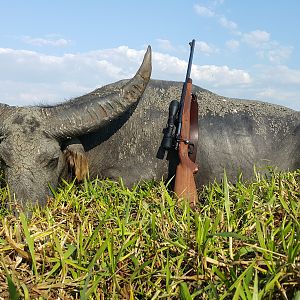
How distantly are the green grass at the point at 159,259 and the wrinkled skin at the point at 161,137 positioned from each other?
4.88 feet

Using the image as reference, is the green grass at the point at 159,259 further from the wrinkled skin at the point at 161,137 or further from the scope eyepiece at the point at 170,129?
the wrinkled skin at the point at 161,137

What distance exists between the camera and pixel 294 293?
224 centimetres

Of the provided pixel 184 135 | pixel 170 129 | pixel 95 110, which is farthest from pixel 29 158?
pixel 184 135

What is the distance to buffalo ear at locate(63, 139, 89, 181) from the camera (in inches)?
193

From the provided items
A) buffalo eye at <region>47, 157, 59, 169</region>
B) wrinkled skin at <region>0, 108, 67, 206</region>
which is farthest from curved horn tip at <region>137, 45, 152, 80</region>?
buffalo eye at <region>47, 157, 59, 169</region>

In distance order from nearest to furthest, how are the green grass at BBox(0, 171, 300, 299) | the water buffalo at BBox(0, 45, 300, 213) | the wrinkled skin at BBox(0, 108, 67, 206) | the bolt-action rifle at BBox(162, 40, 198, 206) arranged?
1. the green grass at BBox(0, 171, 300, 299)
2. the wrinkled skin at BBox(0, 108, 67, 206)
3. the water buffalo at BBox(0, 45, 300, 213)
4. the bolt-action rifle at BBox(162, 40, 198, 206)

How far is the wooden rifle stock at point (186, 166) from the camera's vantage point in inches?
173

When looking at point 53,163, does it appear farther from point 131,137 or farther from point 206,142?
point 206,142

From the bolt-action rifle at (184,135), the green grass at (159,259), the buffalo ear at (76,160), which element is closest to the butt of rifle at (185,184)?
the bolt-action rifle at (184,135)

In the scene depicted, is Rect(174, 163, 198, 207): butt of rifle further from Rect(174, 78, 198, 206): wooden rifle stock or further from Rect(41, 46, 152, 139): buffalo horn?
Rect(41, 46, 152, 139): buffalo horn

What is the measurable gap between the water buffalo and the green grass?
107 cm

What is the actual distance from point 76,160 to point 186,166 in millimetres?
1163

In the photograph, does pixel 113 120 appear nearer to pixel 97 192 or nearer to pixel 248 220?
pixel 97 192

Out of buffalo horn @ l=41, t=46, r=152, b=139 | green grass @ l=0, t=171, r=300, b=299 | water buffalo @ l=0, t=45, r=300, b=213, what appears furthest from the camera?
buffalo horn @ l=41, t=46, r=152, b=139
